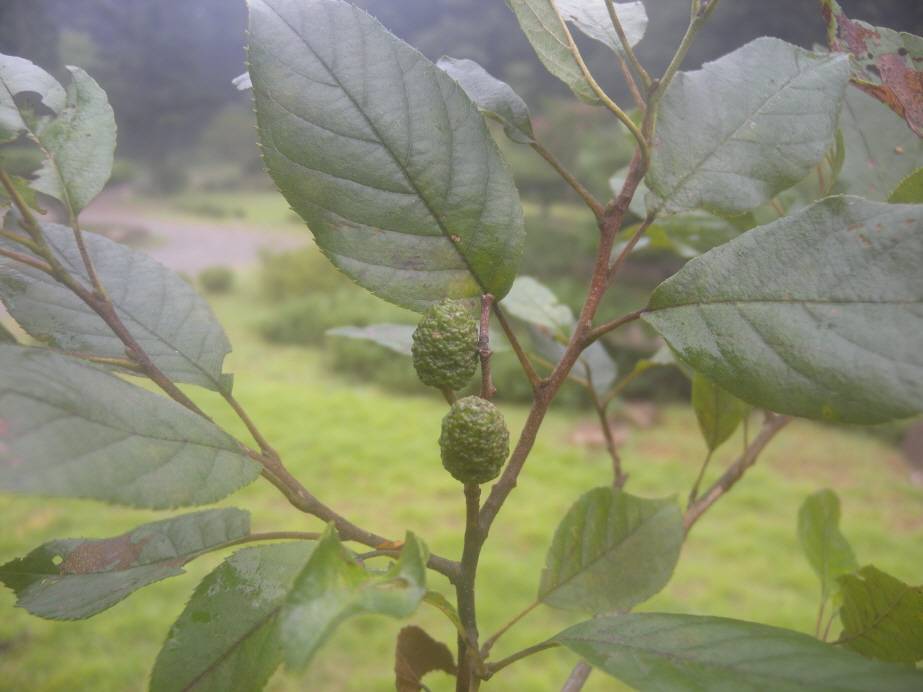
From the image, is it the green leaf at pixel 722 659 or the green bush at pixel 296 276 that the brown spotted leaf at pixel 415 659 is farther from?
the green bush at pixel 296 276

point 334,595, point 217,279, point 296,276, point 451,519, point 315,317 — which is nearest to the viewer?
point 334,595

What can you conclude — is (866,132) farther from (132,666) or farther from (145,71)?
(145,71)

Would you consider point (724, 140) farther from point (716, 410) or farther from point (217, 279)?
point (217, 279)

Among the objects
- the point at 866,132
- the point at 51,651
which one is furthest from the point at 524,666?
the point at 866,132

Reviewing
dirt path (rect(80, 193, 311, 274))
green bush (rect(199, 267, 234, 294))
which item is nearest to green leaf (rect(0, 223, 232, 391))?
dirt path (rect(80, 193, 311, 274))

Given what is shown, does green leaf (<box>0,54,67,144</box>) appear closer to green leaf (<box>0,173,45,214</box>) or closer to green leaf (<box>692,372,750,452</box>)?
green leaf (<box>0,173,45,214</box>)

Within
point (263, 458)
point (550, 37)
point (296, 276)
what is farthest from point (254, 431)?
point (296, 276)
